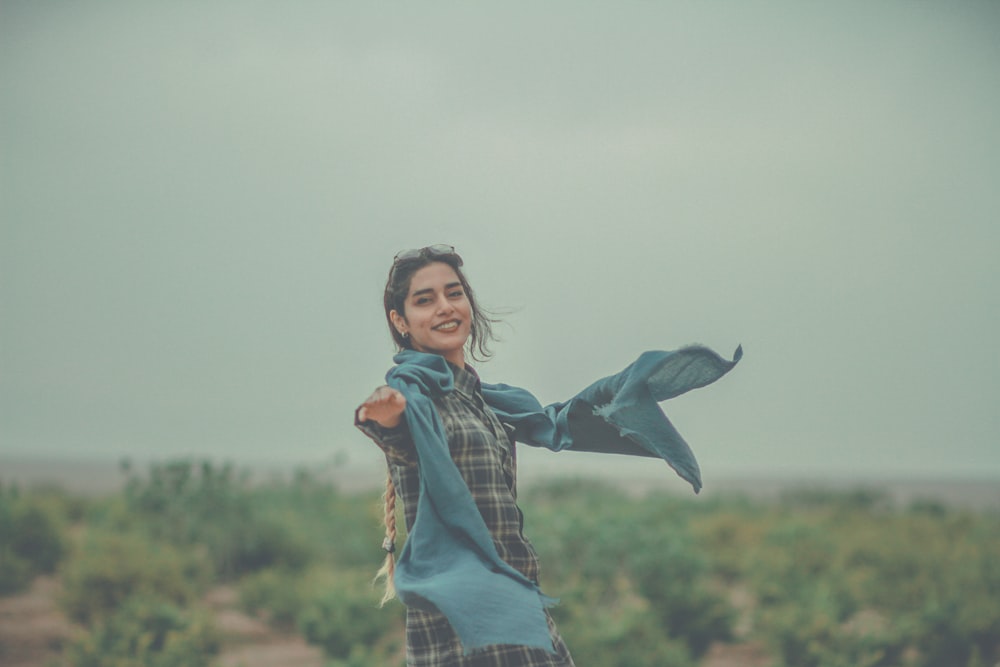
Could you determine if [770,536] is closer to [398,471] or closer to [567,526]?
[567,526]

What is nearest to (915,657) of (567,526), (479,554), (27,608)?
(567,526)

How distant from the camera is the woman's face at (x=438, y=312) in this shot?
2.69 m

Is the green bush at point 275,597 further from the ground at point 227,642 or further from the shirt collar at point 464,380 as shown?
the shirt collar at point 464,380

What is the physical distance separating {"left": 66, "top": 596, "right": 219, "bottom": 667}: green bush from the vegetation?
0.01 m

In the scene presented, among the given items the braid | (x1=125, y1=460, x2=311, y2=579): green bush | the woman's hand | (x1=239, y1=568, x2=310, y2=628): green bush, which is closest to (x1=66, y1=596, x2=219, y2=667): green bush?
(x1=239, y1=568, x2=310, y2=628): green bush

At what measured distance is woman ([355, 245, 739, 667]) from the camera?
2258mm

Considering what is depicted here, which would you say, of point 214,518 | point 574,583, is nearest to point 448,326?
point 574,583

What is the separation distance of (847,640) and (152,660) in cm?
470

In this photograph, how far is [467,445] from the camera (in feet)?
8.36

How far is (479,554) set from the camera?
2365 mm

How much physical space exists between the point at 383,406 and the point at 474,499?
1.37 ft

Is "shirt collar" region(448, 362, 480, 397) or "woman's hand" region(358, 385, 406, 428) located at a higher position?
"shirt collar" region(448, 362, 480, 397)

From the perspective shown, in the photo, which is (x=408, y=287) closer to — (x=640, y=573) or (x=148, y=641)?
(x=148, y=641)

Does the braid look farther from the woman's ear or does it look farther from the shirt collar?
the woman's ear
